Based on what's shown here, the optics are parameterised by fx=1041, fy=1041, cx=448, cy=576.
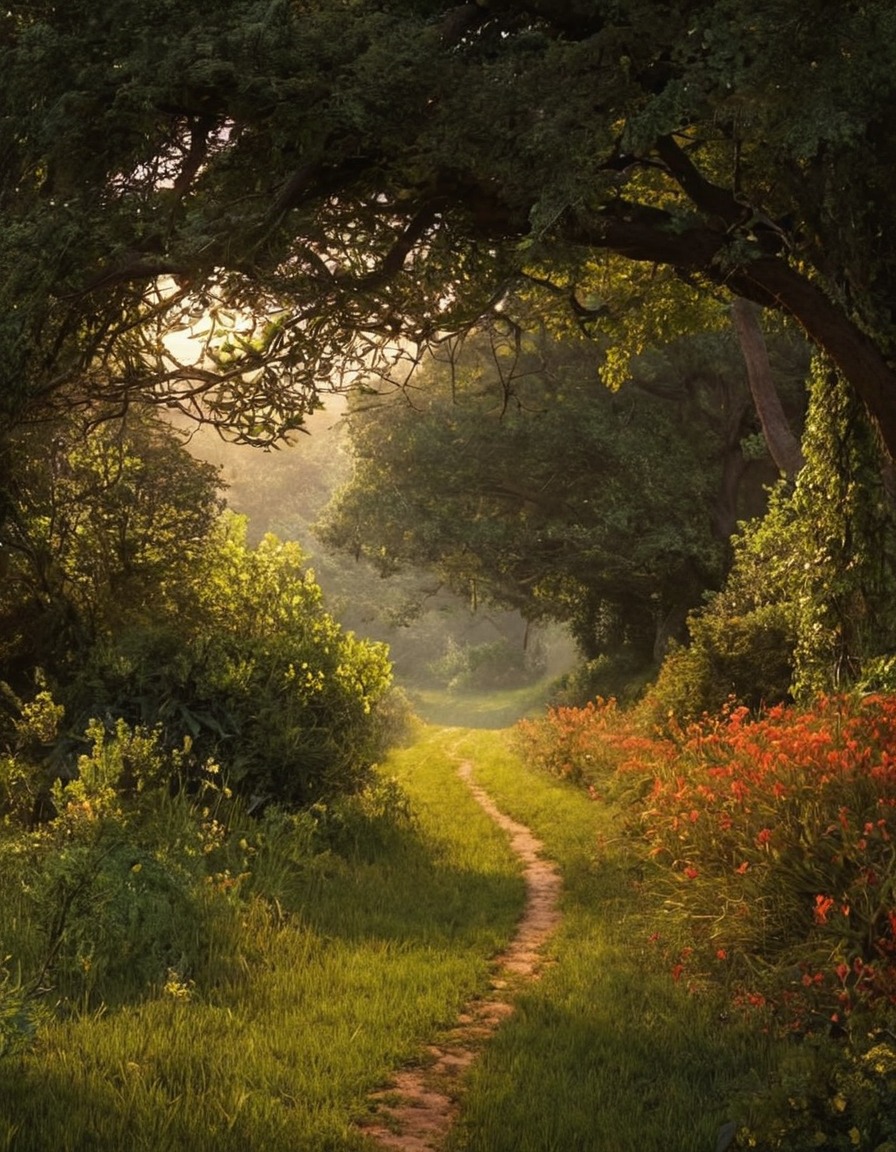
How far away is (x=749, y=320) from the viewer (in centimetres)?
1873

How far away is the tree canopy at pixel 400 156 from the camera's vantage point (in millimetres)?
7512

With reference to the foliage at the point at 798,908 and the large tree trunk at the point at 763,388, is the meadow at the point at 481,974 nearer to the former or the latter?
the foliage at the point at 798,908

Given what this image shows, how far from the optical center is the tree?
26.0 metres

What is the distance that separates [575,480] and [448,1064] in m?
22.8

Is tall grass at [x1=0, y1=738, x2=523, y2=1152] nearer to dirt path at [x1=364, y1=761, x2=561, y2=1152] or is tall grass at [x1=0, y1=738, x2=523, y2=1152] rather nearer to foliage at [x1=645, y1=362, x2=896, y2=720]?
dirt path at [x1=364, y1=761, x2=561, y2=1152]

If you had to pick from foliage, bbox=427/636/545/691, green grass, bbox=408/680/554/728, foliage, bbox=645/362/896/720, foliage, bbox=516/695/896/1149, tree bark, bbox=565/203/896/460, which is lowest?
green grass, bbox=408/680/554/728

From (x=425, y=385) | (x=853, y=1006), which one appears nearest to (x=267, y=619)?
(x=853, y=1006)

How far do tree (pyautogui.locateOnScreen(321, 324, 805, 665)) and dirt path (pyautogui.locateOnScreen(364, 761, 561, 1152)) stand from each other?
16688mm

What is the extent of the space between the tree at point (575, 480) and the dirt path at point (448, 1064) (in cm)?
1669

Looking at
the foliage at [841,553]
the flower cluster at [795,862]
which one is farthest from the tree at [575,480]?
the flower cluster at [795,862]

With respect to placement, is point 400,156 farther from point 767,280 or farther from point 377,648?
point 377,648

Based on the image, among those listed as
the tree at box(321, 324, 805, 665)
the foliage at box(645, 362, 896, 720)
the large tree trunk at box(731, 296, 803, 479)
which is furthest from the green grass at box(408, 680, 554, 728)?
the foliage at box(645, 362, 896, 720)

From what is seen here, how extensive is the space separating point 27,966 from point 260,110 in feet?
20.9

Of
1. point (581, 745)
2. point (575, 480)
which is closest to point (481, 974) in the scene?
point (581, 745)
